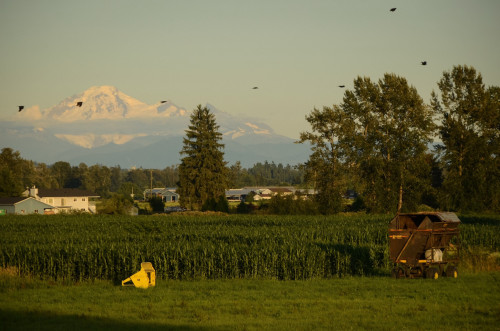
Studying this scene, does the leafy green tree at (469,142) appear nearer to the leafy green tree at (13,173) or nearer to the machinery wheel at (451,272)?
the machinery wheel at (451,272)

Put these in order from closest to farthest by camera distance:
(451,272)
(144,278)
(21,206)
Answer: (144,278) → (451,272) → (21,206)

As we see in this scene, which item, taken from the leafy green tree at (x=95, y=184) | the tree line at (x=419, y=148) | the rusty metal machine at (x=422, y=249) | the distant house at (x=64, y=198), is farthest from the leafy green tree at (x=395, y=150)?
the leafy green tree at (x=95, y=184)

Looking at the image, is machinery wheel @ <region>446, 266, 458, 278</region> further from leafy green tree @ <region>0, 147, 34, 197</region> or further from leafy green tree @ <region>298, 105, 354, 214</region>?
leafy green tree @ <region>0, 147, 34, 197</region>

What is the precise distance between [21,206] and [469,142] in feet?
198

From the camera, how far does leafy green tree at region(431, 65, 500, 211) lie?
66.7m

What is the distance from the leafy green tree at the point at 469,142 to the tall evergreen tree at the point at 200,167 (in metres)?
36.6

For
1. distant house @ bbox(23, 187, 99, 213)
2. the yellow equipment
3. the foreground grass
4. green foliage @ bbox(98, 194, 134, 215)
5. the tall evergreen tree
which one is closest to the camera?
the foreground grass

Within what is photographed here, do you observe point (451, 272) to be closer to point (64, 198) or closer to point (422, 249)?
point (422, 249)

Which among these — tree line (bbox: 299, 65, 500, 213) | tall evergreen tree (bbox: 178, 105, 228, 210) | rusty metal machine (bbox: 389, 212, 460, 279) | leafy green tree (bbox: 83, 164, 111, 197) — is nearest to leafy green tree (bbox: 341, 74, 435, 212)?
tree line (bbox: 299, 65, 500, 213)

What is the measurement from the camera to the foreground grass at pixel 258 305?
15.3 metres

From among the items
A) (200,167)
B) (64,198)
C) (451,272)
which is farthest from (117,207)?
(451,272)

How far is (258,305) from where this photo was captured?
17.6 m

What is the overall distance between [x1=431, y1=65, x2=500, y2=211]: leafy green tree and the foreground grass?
4637 centimetres

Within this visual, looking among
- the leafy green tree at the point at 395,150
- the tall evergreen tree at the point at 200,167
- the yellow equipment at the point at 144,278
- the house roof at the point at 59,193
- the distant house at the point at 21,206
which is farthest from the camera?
the house roof at the point at 59,193
